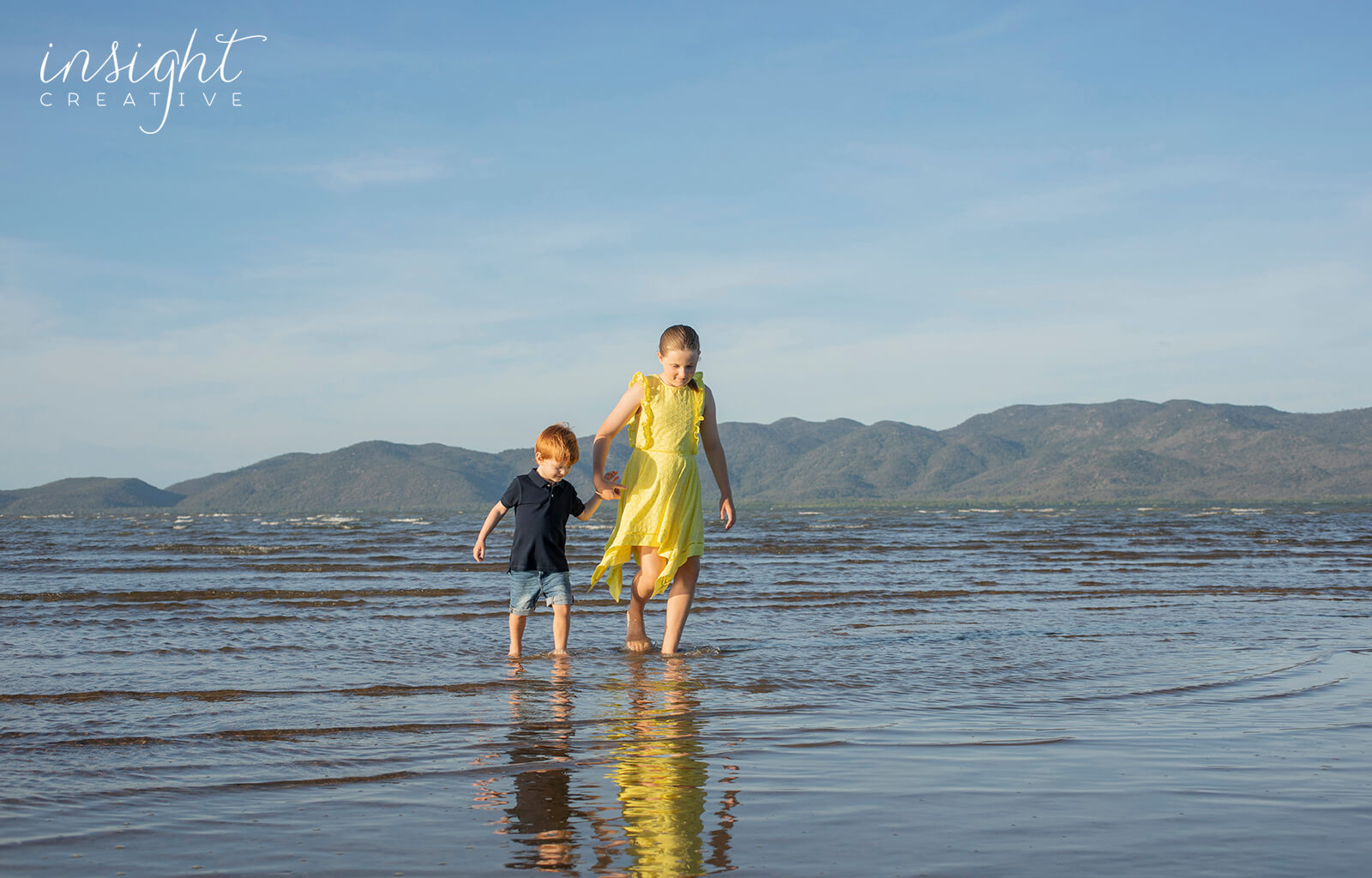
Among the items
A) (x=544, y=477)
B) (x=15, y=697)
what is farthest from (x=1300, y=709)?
(x=15, y=697)

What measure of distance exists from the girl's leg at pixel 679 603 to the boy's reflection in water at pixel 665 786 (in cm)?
127

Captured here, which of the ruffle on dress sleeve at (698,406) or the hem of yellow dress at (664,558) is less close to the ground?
the ruffle on dress sleeve at (698,406)

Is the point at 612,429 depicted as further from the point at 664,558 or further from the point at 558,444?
the point at 664,558

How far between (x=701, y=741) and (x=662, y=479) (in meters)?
2.61

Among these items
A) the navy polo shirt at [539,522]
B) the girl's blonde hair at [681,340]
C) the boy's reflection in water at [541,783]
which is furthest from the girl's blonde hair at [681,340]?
the boy's reflection in water at [541,783]

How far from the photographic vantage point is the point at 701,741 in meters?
4.70

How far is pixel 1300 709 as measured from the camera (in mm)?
5359

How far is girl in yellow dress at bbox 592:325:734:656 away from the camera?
23.0 feet

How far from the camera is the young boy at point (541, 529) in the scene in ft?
23.2

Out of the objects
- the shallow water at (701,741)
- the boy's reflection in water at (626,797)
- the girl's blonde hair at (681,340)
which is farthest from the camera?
the girl's blonde hair at (681,340)

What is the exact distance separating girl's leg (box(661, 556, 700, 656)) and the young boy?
684 mm

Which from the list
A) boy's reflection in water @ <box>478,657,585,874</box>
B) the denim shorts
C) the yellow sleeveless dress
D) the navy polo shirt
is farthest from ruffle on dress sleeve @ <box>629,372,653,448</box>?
boy's reflection in water @ <box>478,657,585,874</box>

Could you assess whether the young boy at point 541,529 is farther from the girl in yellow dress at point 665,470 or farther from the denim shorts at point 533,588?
the girl in yellow dress at point 665,470

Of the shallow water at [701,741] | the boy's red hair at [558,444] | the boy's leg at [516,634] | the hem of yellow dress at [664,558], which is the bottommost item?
the shallow water at [701,741]
